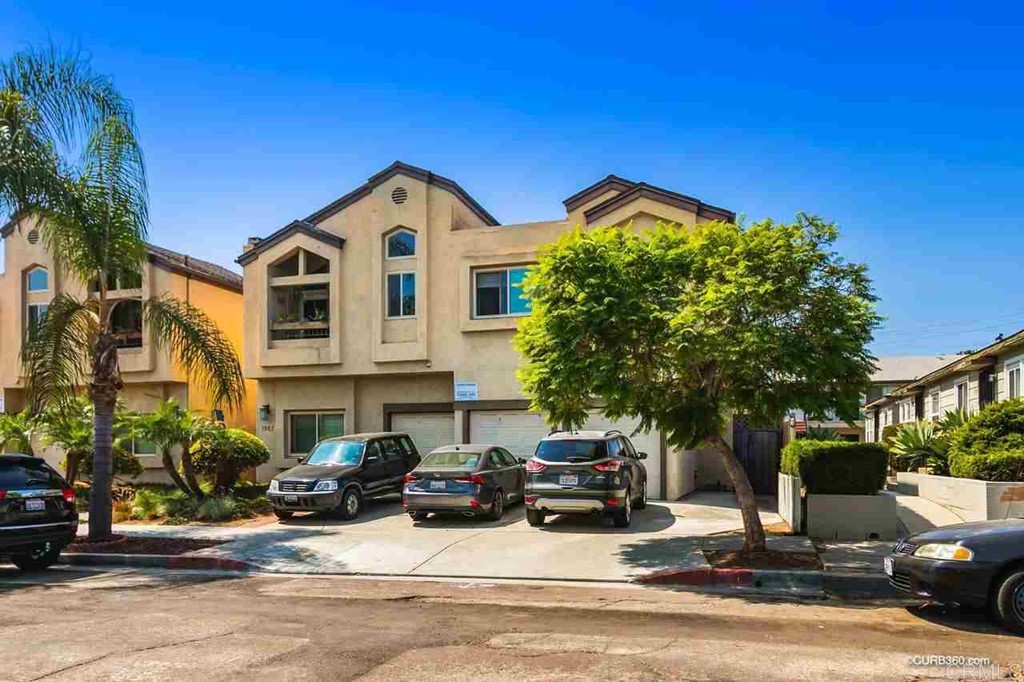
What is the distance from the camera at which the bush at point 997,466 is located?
12.4 meters

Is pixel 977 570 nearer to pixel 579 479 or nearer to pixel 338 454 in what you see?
pixel 579 479

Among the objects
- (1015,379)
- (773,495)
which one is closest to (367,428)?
(773,495)

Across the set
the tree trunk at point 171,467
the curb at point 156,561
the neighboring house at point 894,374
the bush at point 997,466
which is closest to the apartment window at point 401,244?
the tree trunk at point 171,467

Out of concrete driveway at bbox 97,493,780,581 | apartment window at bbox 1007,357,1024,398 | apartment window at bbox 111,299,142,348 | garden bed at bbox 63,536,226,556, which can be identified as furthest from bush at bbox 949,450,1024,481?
apartment window at bbox 111,299,142,348

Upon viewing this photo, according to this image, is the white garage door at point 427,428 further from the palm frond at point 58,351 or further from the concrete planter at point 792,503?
the concrete planter at point 792,503

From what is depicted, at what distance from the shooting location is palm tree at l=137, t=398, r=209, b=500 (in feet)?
57.1

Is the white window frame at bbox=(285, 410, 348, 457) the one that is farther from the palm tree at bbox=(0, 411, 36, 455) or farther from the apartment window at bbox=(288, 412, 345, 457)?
the palm tree at bbox=(0, 411, 36, 455)

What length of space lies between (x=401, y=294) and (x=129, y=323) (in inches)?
393

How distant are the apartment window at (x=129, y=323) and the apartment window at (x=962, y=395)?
22702 millimetres

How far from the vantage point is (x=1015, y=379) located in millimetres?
16312

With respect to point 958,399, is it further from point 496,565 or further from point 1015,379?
point 496,565

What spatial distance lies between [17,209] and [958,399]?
21.3 m

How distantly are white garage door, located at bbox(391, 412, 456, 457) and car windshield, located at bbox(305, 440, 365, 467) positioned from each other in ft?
14.1

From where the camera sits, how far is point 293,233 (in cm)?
2178
